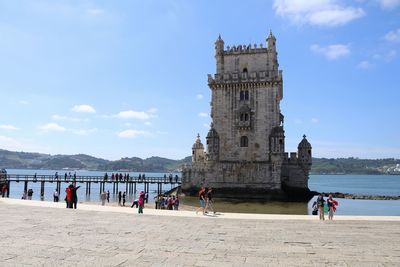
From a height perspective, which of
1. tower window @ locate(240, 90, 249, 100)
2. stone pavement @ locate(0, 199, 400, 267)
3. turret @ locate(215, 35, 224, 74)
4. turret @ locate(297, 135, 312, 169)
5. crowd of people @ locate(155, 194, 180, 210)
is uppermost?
turret @ locate(215, 35, 224, 74)

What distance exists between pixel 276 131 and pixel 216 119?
322 inches

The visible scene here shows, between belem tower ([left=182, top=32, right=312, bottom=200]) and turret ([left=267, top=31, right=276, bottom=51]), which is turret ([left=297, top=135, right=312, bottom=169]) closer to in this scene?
belem tower ([left=182, top=32, right=312, bottom=200])

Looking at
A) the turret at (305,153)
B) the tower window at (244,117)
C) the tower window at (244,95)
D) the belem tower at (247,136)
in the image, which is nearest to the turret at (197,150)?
the belem tower at (247,136)

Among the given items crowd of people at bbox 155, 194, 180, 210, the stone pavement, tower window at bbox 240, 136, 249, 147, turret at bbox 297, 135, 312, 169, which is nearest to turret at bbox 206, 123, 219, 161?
tower window at bbox 240, 136, 249, 147

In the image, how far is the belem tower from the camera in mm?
52469

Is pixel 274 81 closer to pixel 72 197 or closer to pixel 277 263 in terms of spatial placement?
pixel 72 197

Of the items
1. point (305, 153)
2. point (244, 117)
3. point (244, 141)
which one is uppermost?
point (244, 117)

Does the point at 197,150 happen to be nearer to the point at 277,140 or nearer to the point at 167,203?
the point at 277,140

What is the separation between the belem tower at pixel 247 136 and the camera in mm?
52469

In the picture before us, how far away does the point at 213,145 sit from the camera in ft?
178

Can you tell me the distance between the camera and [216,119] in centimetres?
5506

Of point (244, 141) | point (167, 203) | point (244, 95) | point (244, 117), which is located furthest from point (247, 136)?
point (167, 203)

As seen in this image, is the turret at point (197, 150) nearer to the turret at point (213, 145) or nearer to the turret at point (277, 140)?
the turret at point (213, 145)

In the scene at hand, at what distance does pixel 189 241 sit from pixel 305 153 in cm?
4735
